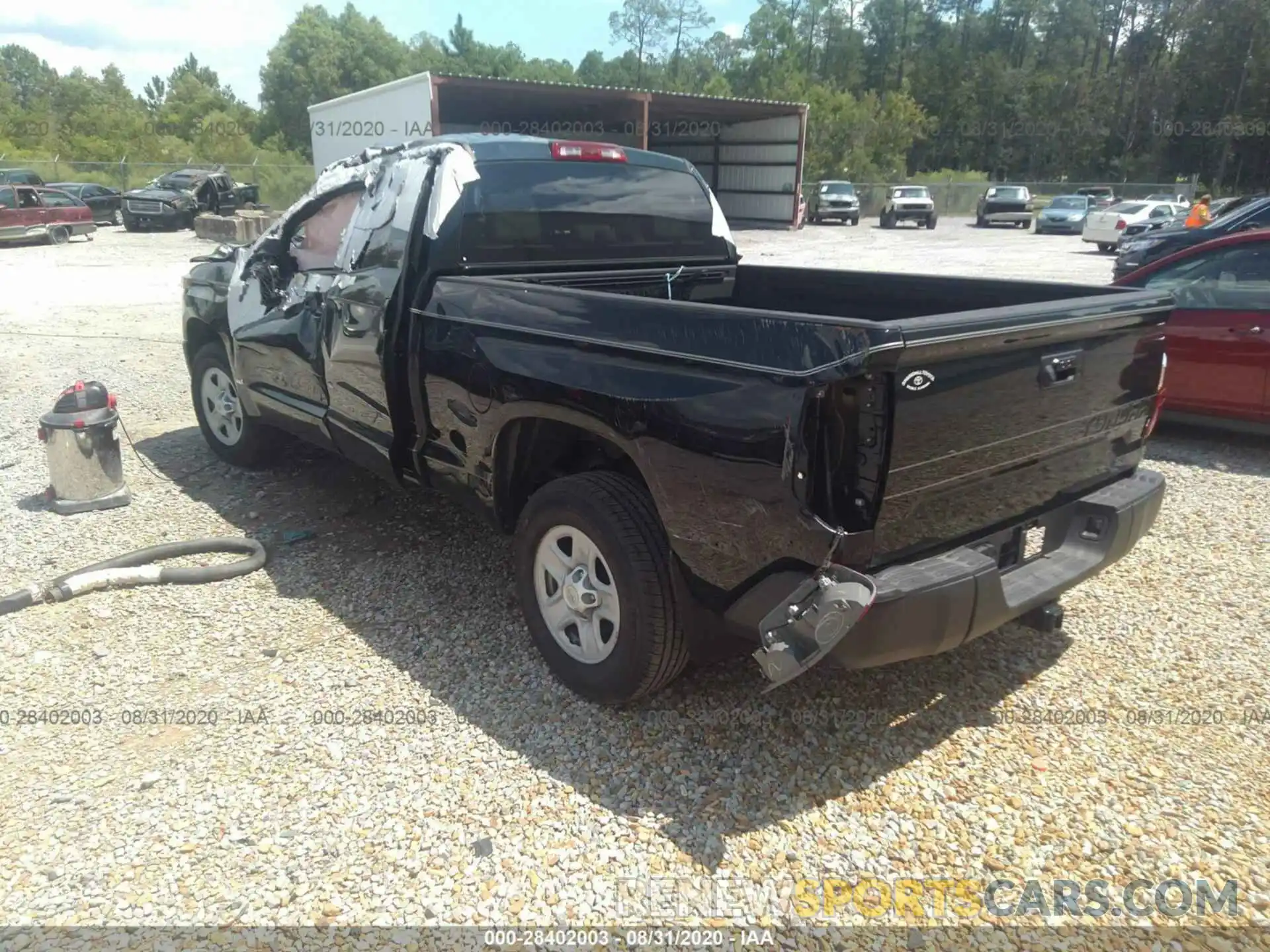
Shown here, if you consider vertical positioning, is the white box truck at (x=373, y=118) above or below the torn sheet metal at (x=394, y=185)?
above

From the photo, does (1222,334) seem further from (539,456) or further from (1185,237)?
(1185,237)

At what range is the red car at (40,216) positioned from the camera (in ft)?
75.9

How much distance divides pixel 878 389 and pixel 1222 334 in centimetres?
522

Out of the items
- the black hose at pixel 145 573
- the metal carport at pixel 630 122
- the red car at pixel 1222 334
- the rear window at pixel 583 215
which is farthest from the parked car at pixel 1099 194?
the black hose at pixel 145 573

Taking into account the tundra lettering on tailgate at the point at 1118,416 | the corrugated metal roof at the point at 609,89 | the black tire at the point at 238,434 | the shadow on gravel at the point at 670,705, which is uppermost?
the corrugated metal roof at the point at 609,89

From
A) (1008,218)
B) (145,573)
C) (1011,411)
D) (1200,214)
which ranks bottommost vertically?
(1008,218)

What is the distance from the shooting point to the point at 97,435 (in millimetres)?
5340

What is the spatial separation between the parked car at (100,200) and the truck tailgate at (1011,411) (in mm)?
33874

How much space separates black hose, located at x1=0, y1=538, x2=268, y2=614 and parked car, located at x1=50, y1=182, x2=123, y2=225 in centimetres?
3092

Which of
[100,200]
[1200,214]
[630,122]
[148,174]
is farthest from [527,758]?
[148,174]

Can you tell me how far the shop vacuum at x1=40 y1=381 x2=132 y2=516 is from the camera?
5.27 meters

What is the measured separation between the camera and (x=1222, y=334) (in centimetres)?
640

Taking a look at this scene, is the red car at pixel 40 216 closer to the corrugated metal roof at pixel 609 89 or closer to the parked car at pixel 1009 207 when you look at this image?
the corrugated metal roof at pixel 609 89

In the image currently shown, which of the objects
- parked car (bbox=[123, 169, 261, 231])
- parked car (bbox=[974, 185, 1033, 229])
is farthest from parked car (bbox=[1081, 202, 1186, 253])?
parked car (bbox=[123, 169, 261, 231])
